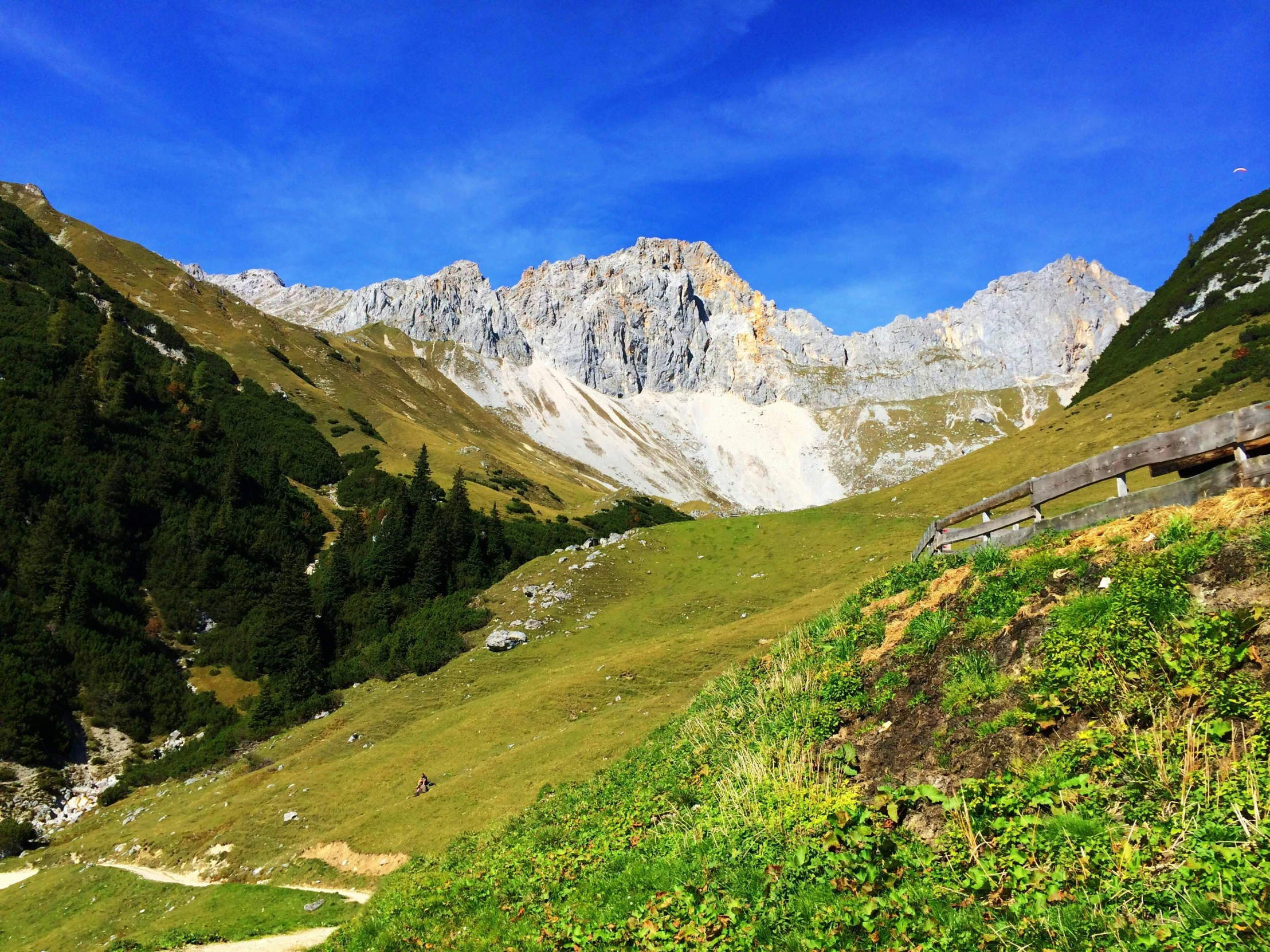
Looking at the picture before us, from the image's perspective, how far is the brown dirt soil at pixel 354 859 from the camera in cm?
2223

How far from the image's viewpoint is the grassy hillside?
13588 cm

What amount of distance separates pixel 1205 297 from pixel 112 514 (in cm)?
12671

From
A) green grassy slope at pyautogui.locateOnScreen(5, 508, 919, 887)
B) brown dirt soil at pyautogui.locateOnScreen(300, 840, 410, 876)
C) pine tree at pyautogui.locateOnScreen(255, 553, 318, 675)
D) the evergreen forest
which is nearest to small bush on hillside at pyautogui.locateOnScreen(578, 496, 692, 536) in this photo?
the evergreen forest

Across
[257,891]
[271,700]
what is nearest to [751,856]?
[257,891]

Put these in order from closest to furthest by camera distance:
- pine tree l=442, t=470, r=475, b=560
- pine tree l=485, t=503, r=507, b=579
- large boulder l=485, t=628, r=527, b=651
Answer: large boulder l=485, t=628, r=527, b=651 → pine tree l=442, t=470, r=475, b=560 → pine tree l=485, t=503, r=507, b=579

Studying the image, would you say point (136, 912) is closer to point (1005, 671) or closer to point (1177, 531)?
point (1005, 671)

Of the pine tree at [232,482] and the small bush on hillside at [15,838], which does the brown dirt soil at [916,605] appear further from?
the pine tree at [232,482]

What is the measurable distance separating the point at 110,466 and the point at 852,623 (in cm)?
9149

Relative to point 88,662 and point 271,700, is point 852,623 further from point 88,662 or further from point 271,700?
point 88,662

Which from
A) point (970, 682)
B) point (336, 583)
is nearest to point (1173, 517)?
point (970, 682)

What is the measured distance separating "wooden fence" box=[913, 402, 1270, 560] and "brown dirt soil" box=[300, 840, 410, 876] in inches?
882

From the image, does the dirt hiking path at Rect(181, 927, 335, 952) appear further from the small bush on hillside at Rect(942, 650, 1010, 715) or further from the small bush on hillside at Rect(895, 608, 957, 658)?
the small bush on hillside at Rect(942, 650, 1010, 715)

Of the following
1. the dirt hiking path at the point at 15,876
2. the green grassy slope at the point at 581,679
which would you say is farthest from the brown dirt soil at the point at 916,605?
the dirt hiking path at the point at 15,876

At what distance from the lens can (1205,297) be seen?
6906 centimetres
